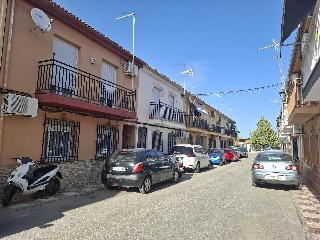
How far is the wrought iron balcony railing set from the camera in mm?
8992

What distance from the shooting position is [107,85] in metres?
12.6

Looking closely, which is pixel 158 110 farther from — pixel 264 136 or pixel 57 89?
pixel 264 136

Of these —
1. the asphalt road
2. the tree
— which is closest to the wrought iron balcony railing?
the asphalt road

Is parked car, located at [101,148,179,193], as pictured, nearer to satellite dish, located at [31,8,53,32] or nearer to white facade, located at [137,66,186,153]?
satellite dish, located at [31,8,53,32]

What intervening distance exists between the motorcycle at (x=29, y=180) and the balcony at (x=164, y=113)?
891cm

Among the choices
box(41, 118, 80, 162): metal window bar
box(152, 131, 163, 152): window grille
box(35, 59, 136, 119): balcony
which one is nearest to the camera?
box(35, 59, 136, 119): balcony

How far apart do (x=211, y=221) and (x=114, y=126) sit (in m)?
8.16

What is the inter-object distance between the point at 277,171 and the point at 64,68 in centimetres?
867

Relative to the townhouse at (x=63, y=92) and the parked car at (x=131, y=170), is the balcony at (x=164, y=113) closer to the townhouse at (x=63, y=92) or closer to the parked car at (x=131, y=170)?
the townhouse at (x=63, y=92)

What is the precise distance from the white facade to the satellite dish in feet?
23.8

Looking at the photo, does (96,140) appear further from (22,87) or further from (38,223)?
(38,223)

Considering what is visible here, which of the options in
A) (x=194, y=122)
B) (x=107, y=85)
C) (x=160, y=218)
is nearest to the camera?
(x=160, y=218)

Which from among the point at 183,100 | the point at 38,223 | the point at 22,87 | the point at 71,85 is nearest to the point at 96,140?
the point at 71,85

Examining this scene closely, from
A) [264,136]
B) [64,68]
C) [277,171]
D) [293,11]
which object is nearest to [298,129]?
[277,171]
